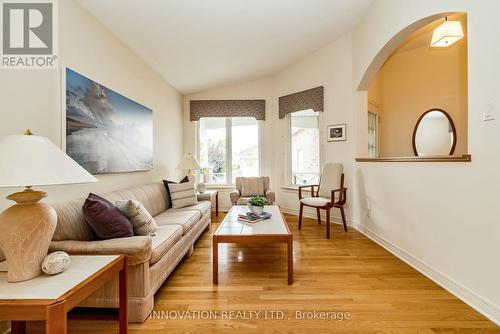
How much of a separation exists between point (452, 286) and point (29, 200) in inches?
118

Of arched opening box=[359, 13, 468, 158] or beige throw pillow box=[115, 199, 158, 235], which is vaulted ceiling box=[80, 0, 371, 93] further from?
beige throw pillow box=[115, 199, 158, 235]

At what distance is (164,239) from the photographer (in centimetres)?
205

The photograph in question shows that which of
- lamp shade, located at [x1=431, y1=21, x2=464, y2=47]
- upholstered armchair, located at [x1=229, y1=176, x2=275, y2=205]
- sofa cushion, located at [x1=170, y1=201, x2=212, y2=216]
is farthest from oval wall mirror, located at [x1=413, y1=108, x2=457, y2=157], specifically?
sofa cushion, located at [x1=170, y1=201, x2=212, y2=216]

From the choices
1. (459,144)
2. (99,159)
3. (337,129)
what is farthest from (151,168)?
(459,144)

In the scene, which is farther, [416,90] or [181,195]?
[416,90]

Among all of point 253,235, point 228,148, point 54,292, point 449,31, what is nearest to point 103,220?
point 54,292

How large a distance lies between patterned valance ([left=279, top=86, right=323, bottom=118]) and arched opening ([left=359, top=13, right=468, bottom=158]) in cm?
83

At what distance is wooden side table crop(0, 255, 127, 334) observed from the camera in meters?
1.01

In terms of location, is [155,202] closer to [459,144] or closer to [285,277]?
[285,277]

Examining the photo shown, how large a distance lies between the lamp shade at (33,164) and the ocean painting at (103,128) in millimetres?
1026

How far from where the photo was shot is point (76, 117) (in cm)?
216

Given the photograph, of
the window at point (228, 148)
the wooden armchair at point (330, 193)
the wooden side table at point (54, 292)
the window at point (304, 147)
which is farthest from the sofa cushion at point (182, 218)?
the window at point (304, 147)

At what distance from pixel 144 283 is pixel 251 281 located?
935 mm

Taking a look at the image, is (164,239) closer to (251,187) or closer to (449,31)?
(251,187)
